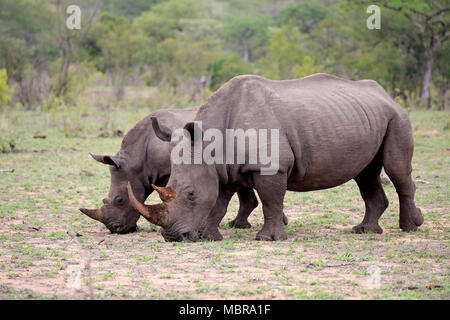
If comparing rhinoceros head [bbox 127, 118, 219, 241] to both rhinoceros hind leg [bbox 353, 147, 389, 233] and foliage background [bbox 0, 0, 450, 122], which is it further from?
foliage background [bbox 0, 0, 450, 122]

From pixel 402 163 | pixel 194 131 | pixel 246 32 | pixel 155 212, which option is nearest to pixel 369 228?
pixel 402 163

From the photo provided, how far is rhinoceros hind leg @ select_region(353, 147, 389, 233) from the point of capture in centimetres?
849

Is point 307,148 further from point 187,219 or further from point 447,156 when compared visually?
point 447,156

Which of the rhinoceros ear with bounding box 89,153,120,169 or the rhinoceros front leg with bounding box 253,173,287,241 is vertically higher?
the rhinoceros ear with bounding box 89,153,120,169

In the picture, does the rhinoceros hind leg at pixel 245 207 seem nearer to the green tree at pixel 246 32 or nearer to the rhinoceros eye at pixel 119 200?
the rhinoceros eye at pixel 119 200

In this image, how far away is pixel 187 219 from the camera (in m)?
7.46

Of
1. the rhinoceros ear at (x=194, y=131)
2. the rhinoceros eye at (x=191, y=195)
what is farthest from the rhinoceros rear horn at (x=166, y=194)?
the rhinoceros ear at (x=194, y=131)

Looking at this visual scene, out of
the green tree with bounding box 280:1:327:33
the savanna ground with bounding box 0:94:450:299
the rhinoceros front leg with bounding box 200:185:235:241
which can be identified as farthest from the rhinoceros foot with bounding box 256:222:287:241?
the green tree with bounding box 280:1:327:33

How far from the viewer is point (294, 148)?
773cm

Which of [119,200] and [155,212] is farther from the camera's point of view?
[119,200]

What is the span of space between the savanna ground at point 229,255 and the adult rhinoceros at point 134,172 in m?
0.23

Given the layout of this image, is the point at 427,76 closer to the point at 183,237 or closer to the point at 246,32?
the point at 183,237

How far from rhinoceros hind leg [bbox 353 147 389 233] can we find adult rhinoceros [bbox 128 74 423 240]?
1 centimetres

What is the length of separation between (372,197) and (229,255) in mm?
2462
